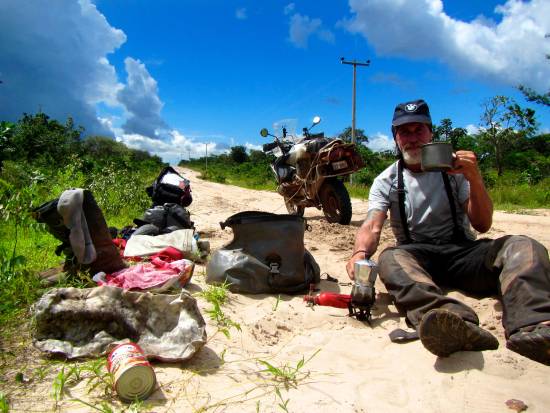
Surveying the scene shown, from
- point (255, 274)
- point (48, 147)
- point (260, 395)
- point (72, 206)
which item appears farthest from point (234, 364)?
point (48, 147)

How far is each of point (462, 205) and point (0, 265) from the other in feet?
8.80

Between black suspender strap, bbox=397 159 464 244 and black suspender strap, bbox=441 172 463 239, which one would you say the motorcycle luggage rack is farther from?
black suspender strap, bbox=441 172 463 239

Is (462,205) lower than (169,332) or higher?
higher

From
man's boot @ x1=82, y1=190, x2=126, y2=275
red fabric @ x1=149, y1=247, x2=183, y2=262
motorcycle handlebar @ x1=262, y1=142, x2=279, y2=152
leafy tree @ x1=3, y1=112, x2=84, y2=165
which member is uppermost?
leafy tree @ x1=3, y1=112, x2=84, y2=165

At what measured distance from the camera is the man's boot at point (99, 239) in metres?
2.55

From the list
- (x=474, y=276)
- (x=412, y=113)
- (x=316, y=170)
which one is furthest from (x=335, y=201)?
(x=474, y=276)

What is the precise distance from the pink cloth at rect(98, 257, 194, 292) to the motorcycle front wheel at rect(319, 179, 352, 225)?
2.92 m

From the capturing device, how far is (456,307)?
1.84m

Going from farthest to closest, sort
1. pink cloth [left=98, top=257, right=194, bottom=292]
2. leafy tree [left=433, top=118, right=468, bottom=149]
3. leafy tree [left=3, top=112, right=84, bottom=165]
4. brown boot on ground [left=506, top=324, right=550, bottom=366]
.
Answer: leafy tree [left=433, top=118, right=468, bottom=149] → leafy tree [left=3, top=112, right=84, bottom=165] → pink cloth [left=98, top=257, right=194, bottom=292] → brown boot on ground [left=506, top=324, right=550, bottom=366]

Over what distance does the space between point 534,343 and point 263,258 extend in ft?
5.32

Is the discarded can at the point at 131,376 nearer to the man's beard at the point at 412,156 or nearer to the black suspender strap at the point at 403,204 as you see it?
the black suspender strap at the point at 403,204

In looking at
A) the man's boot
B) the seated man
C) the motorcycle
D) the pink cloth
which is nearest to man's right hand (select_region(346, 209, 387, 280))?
the seated man

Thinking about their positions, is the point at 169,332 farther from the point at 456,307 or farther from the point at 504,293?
the point at 504,293

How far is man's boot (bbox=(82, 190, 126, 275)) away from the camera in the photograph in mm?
2553
